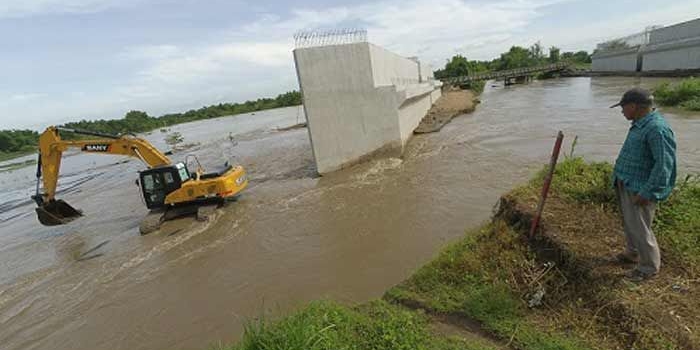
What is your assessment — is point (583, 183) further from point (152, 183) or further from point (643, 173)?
point (152, 183)

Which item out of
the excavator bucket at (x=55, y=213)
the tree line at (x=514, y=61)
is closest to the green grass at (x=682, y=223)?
the excavator bucket at (x=55, y=213)

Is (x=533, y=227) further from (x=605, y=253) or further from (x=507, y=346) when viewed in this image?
(x=507, y=346)

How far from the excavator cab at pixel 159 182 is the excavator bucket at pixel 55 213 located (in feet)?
9.45

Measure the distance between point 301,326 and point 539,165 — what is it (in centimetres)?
1040

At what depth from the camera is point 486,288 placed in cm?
406

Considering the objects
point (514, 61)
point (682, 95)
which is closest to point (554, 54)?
point (514, 61)

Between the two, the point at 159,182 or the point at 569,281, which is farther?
the point at 159,182

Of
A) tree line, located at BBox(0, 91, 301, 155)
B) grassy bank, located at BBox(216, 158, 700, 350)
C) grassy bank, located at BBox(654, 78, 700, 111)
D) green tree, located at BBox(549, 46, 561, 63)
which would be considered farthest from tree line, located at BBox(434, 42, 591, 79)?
grassy bank, located at BBox(216, 158, 700, 350)

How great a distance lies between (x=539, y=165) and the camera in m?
11.3

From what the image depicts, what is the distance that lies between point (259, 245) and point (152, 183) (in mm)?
4590

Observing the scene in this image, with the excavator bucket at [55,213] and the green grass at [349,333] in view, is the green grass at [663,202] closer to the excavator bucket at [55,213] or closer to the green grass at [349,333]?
the green grass at [349,333]

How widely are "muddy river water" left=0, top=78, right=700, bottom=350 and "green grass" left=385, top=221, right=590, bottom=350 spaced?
1.31 metres

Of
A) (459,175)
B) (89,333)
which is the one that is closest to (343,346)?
(89,333)

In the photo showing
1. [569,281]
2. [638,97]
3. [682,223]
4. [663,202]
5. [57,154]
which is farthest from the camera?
[57,154]
